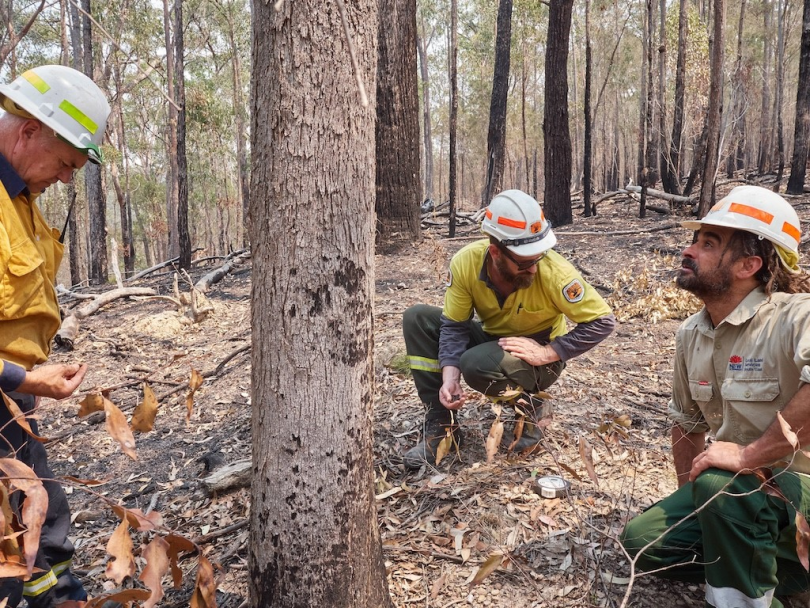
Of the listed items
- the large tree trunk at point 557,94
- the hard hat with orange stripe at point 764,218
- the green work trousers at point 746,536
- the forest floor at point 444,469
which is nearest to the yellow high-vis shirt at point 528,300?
the forest floor at point 444,469

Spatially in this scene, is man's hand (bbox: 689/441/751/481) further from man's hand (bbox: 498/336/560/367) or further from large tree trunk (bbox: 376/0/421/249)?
large tree trunk (bbox: 376/0/421/249)

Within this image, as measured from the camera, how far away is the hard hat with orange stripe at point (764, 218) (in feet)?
6.68

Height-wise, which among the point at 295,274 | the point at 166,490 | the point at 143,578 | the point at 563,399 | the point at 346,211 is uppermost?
the point at 346,211

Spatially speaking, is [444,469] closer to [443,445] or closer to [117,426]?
[443,445]

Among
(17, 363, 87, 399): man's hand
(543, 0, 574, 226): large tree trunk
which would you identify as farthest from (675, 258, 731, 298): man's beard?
(543, 0, 574, 226): large tree trunk

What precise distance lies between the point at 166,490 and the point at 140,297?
4.40 meters

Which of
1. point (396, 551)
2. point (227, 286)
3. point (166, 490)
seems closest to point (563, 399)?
point (396, 551)

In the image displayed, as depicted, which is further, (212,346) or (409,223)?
(409,223)

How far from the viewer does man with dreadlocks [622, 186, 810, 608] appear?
1832 mm

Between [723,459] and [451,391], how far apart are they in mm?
1274

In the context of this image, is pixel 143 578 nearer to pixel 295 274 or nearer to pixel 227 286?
pixel 295 274

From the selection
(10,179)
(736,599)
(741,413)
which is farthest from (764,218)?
(10,179)

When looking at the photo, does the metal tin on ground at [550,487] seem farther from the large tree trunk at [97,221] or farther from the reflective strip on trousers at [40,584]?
the large tree trunk at [97,221]

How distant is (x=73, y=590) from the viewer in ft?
7.19
